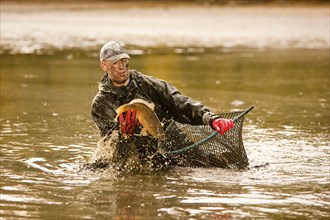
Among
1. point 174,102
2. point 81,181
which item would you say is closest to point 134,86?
point 174,102

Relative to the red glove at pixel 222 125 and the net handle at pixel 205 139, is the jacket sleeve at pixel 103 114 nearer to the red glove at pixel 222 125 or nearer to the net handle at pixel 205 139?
the net handle at pixel 205 139

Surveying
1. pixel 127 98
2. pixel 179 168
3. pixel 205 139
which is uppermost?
pixel 127 98

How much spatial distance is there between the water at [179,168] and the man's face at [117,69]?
2.87 feet

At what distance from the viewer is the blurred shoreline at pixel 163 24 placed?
25.8 m

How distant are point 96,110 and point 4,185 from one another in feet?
3.78

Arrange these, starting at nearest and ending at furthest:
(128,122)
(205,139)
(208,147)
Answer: (128,122) < (205,139) < (208,147)

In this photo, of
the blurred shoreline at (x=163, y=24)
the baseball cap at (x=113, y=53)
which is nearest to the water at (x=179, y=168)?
the baseball cap at (x=113, y=53)

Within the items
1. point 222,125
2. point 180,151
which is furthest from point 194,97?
point 222,125

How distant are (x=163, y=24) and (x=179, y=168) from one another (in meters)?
24.8

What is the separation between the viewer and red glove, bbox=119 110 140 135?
27.8 ft

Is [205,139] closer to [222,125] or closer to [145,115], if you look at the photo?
[222,125]

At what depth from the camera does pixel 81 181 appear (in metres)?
8.41

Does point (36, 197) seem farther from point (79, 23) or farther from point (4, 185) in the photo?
point (79, 23)

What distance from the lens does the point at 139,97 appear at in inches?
346
